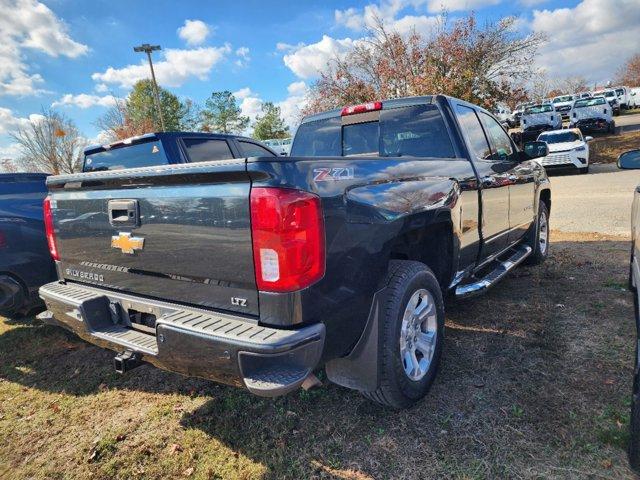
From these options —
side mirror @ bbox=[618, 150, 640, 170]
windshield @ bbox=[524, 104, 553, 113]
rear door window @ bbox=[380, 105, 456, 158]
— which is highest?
windshield @ bbox=[524, 104, 553, 113]

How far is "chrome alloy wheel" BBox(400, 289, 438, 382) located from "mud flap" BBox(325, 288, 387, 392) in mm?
242

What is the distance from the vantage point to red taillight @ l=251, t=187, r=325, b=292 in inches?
73.8

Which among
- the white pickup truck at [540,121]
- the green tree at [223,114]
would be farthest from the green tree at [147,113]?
the white pickup truck at [540,121]

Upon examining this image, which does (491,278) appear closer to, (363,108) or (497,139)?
(497,139)

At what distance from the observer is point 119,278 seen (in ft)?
8.57

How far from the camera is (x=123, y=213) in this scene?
2.44 meters

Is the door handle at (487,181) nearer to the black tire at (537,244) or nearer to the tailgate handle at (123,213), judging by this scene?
the black tire at (537,244)

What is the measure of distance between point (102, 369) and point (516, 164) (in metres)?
4.68

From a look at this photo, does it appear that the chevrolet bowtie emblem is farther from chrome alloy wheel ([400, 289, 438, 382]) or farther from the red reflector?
the red reflector

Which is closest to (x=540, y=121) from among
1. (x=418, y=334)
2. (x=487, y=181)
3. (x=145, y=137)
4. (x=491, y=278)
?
(x=487, y=181)

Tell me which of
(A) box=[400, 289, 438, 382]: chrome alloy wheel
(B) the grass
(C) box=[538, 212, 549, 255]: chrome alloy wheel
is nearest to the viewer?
(A) box=[400, 289, 438, 382]: chrome alloy wheel

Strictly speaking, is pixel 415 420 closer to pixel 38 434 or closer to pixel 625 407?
pixel 625 407

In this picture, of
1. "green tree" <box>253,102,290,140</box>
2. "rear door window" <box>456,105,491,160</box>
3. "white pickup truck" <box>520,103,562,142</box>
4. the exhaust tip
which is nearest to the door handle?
"rear door window" <box>456,105,491,160</box>

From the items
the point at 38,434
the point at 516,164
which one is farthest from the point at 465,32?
the point at 38,434
